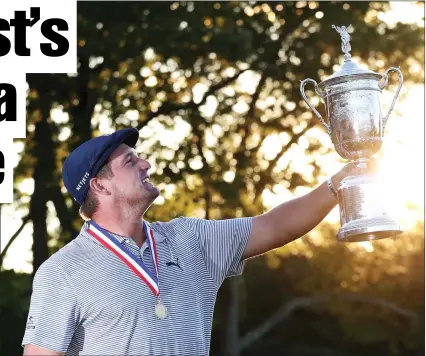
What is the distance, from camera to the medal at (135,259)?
12.0 feet

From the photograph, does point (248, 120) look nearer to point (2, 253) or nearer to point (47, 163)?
point (47, 163)

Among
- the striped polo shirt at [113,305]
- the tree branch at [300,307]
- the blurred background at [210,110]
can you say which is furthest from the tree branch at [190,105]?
the striped polo shirt at [113,305]

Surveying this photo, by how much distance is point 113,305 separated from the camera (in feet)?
11.8

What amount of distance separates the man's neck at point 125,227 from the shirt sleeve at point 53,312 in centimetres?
33

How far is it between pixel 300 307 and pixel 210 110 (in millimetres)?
5304

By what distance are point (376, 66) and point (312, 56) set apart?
3.66ft

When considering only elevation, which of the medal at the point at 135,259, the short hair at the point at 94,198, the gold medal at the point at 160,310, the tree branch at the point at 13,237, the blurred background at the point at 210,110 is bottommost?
the gold medal at the point at 160,310

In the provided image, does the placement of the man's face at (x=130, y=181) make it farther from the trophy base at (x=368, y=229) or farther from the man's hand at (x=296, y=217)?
the trophy base at (x=368, y=229)

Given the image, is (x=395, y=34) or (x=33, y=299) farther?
(x=395, y=34)

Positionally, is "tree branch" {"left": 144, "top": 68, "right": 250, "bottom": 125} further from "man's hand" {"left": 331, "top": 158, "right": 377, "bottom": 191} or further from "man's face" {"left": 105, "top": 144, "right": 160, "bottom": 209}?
"man's hand" {"left": 331, "top": 158, "right": 377, "bottom": 191}

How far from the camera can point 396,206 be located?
402 cm

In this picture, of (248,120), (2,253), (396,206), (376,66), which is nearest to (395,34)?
(376,66)

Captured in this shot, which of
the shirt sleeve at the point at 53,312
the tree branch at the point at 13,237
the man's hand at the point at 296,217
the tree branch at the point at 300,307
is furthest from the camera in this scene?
the tree branch at the point at 300,307

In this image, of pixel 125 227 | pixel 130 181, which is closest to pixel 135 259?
pixel 125 227
